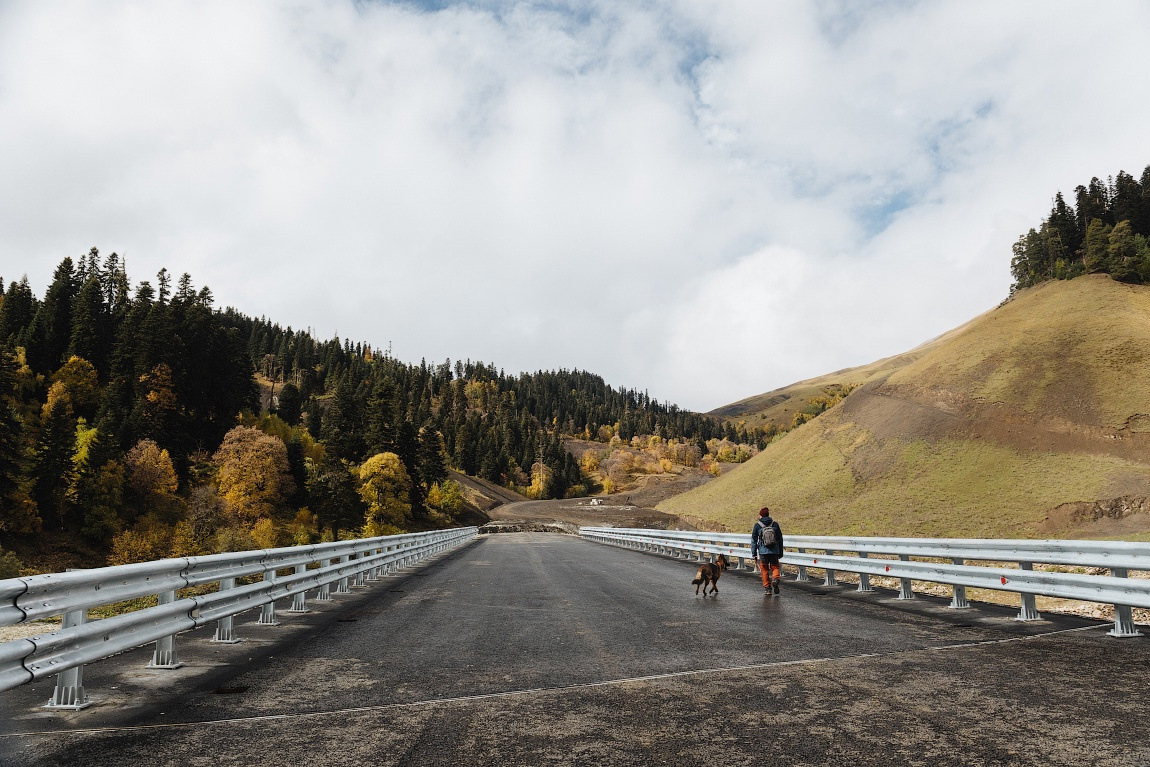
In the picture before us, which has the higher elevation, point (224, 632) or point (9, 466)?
point (9, 466)

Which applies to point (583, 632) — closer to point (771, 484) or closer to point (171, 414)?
point (771, 484)

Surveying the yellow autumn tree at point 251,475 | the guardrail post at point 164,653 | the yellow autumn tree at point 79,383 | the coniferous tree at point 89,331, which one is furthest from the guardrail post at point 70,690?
the coniferous tree at point 89,331

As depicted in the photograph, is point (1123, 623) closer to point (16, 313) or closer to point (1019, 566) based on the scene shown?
point (1019, 566)

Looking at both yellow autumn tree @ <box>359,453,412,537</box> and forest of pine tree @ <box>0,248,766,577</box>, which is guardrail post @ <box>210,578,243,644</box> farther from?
yellow autumn tree @ <box>359,453,412,537</box>

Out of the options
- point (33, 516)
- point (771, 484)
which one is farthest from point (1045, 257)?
point (33, 516)

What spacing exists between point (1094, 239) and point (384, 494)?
362 ft

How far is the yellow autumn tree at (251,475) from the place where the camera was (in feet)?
225

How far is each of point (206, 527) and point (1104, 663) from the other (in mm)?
71454

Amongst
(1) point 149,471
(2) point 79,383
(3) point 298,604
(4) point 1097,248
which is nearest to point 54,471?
(1) point 149,471

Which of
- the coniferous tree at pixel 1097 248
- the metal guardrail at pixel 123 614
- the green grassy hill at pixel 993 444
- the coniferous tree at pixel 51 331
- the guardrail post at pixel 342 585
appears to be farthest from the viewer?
the coniferous tree at pixel 1097 248

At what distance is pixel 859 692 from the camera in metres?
5.46

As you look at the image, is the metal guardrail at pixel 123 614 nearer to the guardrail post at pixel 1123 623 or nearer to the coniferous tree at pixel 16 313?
the guardrail post at pixel 1123 623

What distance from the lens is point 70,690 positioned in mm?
5016

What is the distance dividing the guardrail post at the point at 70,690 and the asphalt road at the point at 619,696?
0.54 feet
